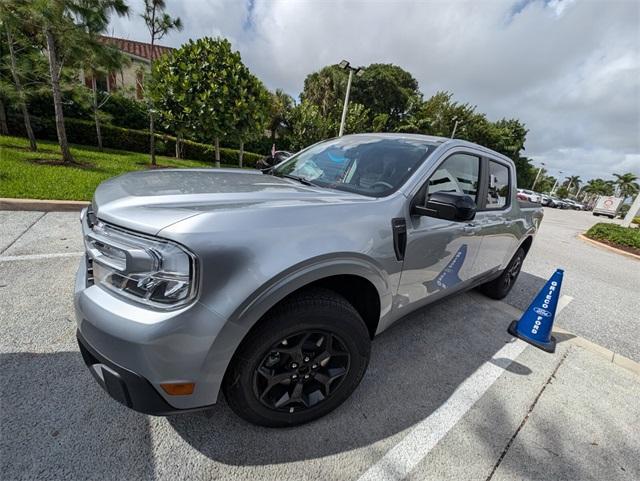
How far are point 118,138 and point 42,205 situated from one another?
12.1 m

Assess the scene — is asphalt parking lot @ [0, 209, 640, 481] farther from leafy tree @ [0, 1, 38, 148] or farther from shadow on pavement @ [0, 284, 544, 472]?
leafy tree @ [0, 1, 38, 148]

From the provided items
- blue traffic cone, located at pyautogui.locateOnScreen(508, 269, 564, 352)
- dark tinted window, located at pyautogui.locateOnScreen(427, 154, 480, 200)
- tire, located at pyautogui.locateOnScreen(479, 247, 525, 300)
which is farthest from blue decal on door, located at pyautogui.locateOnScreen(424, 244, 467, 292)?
tire, located at pyautogui.locateOnScreen(479, 247, 525, 300)

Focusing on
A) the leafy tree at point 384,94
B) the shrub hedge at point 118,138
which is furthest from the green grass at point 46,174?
the leafy tree at point 384,94

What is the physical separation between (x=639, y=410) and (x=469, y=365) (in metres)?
1.26

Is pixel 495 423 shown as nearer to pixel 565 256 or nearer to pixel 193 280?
pixel 193 280

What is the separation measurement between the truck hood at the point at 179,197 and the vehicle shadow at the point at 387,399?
1227mm

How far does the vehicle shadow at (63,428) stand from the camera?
145 cm

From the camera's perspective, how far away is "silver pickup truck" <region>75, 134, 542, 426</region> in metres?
1.24

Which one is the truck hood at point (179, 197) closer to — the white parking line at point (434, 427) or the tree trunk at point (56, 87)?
the white parking line at point (434, 427)

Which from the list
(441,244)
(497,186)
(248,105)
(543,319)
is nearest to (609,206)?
(248,105)

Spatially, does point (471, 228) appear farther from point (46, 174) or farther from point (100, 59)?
point (100, 59)

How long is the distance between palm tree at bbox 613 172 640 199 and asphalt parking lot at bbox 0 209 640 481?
97.6m

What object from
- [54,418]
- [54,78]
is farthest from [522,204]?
[54,78]

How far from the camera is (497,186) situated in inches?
122
